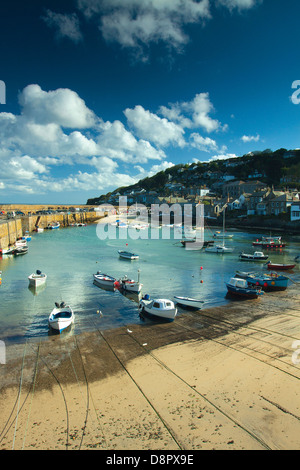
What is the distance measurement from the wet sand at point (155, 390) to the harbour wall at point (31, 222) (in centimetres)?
4204

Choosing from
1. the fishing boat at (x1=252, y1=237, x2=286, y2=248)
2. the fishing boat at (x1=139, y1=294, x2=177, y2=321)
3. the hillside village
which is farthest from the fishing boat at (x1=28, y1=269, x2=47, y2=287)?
the hillside village

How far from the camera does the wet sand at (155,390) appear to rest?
825cm

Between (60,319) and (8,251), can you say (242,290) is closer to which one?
(60,319)

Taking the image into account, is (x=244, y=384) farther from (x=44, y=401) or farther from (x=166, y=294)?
(x=166, y=294)

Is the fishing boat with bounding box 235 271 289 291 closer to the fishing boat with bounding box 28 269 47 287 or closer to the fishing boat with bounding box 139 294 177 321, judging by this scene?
the fishing boat with bounding box 139 294 177 321

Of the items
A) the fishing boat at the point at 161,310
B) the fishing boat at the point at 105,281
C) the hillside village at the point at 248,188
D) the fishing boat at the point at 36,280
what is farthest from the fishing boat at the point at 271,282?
the hillside village at the point at 248,188

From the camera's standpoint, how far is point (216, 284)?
28.7 meters

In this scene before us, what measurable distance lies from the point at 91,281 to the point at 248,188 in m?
103

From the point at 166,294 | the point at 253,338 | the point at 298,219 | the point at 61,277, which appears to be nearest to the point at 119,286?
the point at 166,294

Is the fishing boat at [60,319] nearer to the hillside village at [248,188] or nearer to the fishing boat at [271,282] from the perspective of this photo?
the fishing boat at [271,282]

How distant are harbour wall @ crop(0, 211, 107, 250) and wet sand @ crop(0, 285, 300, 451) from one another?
42.0 metres

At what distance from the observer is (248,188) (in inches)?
4589
